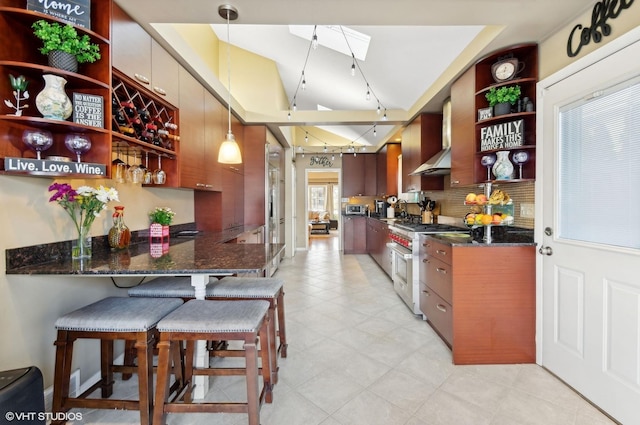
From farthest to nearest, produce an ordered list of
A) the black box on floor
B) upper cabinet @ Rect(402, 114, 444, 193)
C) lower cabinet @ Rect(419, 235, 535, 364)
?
upper cabinet @ Rect(402, 114, 444, 193)
lower cabinet @ Rect(419, 235, 535, 364)
the black box on floor

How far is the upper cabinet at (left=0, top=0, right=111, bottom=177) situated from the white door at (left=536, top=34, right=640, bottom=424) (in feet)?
9.05

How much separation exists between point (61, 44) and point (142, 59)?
635 mm

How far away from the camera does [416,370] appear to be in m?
2.05

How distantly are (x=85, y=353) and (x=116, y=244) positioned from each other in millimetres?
688

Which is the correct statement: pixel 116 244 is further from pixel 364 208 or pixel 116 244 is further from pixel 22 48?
pixel 364 208

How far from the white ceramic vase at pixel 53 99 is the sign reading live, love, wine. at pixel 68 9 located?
299 millimetres

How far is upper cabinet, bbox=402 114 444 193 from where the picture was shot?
3754 mm

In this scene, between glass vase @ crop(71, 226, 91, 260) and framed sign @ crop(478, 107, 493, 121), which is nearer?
glass vase @ crop(71, 226, 91, 260)

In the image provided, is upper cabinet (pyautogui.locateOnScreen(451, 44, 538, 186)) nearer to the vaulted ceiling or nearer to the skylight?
the vaulted ceiling

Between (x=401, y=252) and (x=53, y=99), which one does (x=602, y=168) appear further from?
(x=53, y=99)

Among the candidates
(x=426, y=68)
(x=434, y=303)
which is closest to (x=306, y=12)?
(x=426, y=68)

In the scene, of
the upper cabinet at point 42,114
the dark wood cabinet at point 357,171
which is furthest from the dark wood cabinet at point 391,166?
the upper cabinet at point 42,114

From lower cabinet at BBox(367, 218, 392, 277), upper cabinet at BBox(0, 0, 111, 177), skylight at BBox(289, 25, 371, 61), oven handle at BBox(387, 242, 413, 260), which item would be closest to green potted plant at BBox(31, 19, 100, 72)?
upper cabinet at BBox(0, 0, 111, 177)

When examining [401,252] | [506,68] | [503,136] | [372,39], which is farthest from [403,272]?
[372,39]
